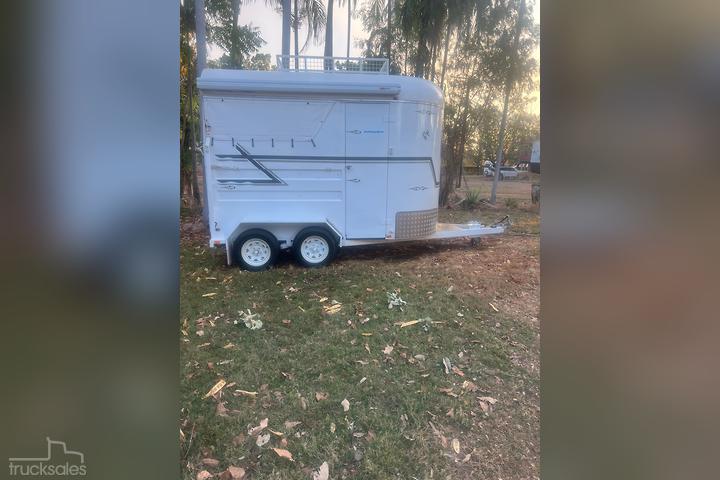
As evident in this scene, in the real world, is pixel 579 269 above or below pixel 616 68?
below

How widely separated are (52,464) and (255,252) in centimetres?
370

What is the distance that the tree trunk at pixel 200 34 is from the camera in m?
2.25

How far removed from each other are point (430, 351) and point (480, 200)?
0.97m

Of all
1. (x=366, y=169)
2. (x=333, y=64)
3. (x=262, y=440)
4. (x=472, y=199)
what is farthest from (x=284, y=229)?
(x=262, y=440)

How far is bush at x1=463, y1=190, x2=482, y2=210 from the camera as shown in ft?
7.59

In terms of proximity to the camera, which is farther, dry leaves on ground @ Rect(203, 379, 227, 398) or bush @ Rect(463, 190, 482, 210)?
bush @ Rect(463, 190, 482, 210)

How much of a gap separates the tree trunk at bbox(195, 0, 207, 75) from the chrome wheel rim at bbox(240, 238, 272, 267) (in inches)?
75.8

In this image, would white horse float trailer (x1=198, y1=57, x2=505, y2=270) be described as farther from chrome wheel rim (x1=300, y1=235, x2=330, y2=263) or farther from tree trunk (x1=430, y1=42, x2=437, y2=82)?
tree trunk (x1=430, y1=42, x2=437, y2=82)

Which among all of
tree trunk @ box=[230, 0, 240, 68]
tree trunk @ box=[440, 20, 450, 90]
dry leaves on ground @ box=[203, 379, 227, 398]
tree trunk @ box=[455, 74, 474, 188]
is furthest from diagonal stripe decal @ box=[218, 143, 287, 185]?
dry leaves on ground @ box=[203, 379, 227, 398]

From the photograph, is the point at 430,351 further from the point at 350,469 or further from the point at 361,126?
the point at 361,126

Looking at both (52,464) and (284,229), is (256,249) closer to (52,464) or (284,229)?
Result: (284,229)

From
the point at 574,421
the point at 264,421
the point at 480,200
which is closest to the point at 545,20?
the point at 574,421

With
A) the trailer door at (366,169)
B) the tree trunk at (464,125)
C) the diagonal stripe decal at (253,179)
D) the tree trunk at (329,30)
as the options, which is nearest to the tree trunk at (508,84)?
the tree trunk at (464,125)

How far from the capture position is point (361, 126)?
4273 mm
